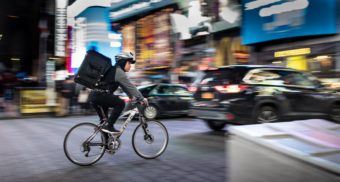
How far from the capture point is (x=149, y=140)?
7.29 metres

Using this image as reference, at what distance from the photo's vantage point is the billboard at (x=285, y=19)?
1598 centimetres

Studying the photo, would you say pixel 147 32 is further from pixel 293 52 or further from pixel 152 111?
pixel 152 111

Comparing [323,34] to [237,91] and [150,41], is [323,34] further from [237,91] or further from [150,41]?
[150,41]

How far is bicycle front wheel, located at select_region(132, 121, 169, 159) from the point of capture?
283 inches

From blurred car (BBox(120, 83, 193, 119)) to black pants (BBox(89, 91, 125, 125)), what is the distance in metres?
8.22

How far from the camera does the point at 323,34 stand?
1612 centimetres

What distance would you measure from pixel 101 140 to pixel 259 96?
4.23 meters

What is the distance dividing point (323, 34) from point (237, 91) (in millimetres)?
8135

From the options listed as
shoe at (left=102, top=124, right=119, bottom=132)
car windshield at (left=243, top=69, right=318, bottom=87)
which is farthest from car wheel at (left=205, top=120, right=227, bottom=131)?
shoe at (left=102, top=124, right=119, bottom=132)

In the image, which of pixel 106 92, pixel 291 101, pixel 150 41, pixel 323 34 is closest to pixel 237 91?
pixel 291 101

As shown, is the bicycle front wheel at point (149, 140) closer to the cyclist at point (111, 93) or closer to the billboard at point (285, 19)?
the cyclist at point (111, 93)

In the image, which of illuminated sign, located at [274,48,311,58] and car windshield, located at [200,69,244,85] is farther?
illuminated sign, located at [274,48,311,58]

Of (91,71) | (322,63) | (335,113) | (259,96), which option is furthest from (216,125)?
(322,63)

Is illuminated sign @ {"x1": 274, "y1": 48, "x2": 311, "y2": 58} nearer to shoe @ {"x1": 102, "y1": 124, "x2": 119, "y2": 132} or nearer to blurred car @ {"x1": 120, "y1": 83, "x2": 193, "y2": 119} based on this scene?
blurred car @ {"x1": 120, "y1": 83, "x2": 193, "y2": 119}
